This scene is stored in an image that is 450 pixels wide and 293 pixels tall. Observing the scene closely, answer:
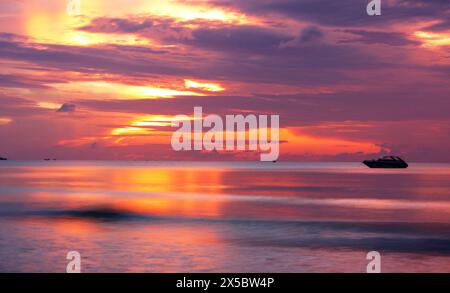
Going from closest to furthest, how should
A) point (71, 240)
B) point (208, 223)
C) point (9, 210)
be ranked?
1. point (71, 240)
2. point (208, 223)
3. point (9, 210)

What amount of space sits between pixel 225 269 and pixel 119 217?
2435cm

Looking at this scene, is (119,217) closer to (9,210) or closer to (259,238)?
(9,210)
